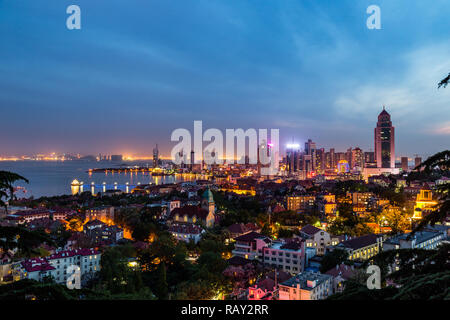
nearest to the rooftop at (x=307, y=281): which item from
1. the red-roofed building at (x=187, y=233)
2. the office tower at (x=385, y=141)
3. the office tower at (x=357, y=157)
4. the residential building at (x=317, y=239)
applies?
the residential building at (x=317, y=239)

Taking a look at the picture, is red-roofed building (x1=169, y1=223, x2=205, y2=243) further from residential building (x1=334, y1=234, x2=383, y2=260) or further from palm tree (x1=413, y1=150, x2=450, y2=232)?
palm tree (x1=413, y1=150, x2=450, y2=232)

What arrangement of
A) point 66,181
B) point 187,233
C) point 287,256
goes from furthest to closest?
point 66,181, point 187,233, point 287,256

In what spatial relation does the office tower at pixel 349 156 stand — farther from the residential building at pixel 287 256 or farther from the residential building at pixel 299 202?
the residential building at pixel 287 256

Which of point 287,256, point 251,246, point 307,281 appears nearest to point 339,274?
point 307,281

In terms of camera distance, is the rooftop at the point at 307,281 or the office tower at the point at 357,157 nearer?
the rooftop at the point at 307,281

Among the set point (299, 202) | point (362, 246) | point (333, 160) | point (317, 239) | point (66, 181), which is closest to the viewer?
point (362, 246)

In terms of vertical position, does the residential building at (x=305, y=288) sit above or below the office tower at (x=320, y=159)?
below

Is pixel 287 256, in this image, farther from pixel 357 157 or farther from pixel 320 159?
pixel 357 157

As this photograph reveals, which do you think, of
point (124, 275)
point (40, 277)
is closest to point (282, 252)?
point (124, 275)

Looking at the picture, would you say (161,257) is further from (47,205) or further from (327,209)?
(47,205)

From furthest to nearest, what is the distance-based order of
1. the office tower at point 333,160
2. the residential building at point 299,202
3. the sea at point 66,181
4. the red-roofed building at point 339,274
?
1. the office tower at point 333,160
2. the sea at point 66,181
3. the residential building at point 299,202
4. the red-roofed building at point 339,274
